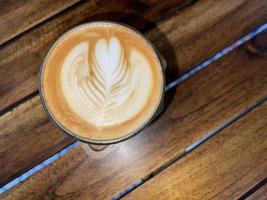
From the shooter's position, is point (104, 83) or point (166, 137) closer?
point (104, 83)

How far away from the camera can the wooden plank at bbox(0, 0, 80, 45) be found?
104 cm

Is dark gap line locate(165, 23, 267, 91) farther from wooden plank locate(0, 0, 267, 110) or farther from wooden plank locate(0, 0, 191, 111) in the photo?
wooden plank locate(0, 0, 191, 111)

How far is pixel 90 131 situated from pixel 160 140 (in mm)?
214

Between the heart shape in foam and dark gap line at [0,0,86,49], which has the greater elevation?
dark gap line at [0,0,86,49]

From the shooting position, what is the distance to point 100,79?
93cm

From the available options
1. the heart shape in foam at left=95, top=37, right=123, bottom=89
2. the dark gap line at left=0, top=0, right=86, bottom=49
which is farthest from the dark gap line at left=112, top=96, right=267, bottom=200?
the dark gap line at left=0, top=0, right=86, bottom=49

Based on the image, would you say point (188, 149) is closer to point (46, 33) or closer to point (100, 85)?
point (100, 85)

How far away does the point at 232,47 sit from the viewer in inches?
42.4

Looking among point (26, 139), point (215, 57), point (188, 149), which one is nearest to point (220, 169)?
point (188, 149)

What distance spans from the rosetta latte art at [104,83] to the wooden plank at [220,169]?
0.22 m

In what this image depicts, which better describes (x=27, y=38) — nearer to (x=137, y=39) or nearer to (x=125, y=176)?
(x=137, y=39)

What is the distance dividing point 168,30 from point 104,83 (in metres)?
0.27

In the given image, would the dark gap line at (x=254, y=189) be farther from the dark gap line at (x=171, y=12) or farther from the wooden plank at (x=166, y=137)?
the dark gap line at (x=171, y=12)

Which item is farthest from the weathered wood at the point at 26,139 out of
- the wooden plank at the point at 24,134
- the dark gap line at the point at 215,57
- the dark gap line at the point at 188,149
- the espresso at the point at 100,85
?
the dark gap line at the point at 215,57
